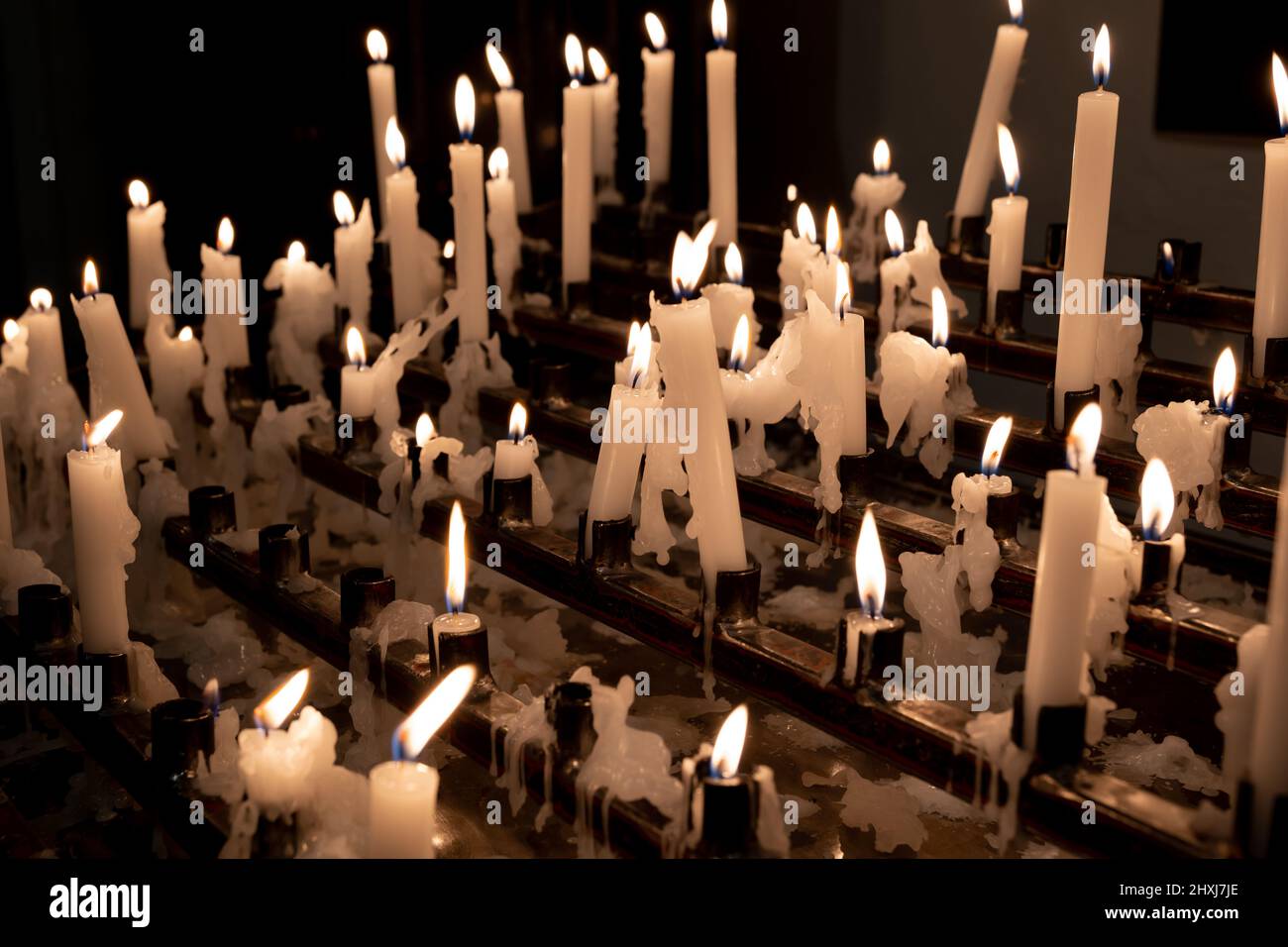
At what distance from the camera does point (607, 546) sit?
1.81 m

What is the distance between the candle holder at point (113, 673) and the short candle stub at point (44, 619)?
0.26 feet

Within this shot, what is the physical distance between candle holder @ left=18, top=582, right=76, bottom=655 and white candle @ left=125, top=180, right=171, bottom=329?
38.7 inches

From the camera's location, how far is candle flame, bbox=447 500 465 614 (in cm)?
159

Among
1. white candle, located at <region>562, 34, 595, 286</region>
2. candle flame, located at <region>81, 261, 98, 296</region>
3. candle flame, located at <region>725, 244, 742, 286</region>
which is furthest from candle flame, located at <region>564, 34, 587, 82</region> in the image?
candle flame, located at <region>81, 261, 98, 296</region>

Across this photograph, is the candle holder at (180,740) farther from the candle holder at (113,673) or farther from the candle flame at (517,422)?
the candle flame at (517,422)

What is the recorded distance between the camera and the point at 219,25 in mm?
3141

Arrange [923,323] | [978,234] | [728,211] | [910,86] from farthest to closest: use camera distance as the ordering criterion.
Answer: [910,86] < [728,211] < [978,234] < [923,323]

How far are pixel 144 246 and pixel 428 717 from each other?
1752 millimetres

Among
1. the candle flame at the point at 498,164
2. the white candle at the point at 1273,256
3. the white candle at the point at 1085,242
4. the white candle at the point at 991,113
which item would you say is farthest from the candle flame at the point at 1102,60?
the candle flame at the point at 498,164

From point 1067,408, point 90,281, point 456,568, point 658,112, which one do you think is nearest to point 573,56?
point 658,112

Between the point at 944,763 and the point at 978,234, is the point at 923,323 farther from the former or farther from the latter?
the point at 944,763
